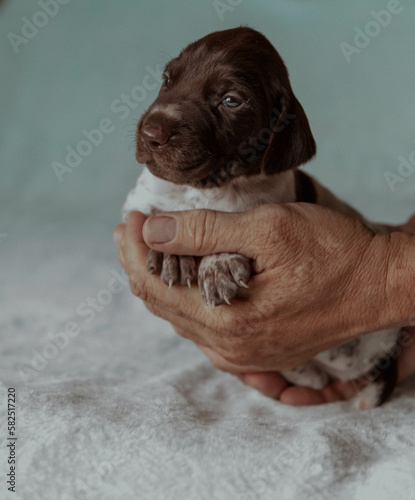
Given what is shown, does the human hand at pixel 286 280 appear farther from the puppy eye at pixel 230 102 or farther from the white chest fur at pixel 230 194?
the puppy eye at pixel 230 102

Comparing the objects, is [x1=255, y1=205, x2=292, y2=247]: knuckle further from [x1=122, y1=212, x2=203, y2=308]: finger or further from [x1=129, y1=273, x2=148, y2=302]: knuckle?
[x1=129, y1=273, x2=148, y2=302]: knuckle

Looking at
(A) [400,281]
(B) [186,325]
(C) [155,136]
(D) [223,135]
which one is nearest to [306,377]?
(B) [186,325]

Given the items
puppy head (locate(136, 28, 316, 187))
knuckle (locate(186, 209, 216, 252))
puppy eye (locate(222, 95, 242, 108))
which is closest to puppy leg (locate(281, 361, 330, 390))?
knuckle (locate(186, 209, 216, 252))

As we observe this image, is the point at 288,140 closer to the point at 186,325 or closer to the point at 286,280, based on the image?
the point at 286,280

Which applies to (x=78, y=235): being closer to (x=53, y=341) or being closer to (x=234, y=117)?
(x=53, y=341)

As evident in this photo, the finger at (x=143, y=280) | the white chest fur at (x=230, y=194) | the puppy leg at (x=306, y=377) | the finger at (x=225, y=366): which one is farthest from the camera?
the puppy leg at (x=306, y=377)

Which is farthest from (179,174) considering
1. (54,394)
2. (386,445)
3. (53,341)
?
(53,341)

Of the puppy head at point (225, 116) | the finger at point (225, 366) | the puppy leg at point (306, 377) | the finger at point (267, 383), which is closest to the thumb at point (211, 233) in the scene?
the puppy head at point (225, 116)
